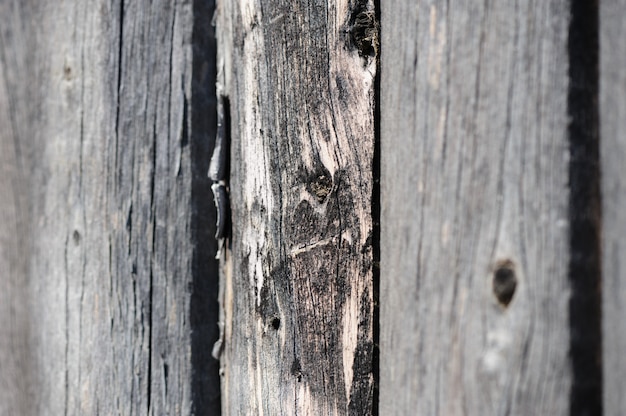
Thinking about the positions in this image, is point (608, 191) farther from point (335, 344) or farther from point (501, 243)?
point (335, 344)

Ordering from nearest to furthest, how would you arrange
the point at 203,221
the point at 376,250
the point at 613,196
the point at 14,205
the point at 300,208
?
the point at 613,196, the point at 376,250, the point at 300,208, the point at 203,221, the point at 14,205

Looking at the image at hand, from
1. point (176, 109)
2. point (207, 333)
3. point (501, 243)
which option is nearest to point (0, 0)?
point (176, 109)

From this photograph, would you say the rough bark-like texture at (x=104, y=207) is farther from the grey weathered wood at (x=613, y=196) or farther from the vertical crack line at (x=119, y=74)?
the grey weathered wood at (x=613, y=196)

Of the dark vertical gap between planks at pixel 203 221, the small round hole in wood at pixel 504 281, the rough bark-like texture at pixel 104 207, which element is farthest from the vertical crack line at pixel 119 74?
the small round hole in wood at pixel 504 281

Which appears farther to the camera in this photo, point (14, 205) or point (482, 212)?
point (14, 205)

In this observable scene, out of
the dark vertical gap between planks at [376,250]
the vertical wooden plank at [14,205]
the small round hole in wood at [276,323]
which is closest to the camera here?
the dark vertical gap between planks at [376,250]

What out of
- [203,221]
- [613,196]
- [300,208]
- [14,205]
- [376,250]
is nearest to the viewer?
[613,196]

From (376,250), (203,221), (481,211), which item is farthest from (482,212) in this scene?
(203,221)

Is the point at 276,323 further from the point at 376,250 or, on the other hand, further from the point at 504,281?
the point at 504,281
